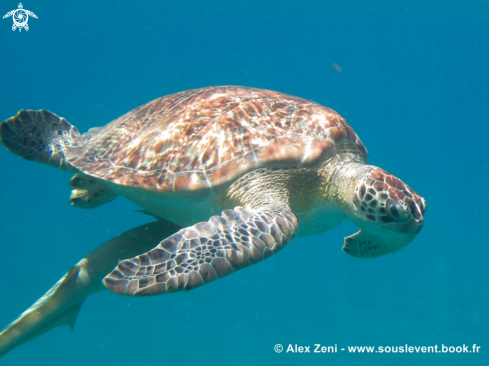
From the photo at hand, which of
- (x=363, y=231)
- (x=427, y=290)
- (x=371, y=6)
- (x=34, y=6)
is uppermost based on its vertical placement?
(x=371, y=6)

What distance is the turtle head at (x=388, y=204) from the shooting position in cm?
347

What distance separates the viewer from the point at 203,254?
298cm

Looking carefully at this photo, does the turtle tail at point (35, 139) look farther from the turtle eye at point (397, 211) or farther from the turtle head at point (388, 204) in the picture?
the turtle eye at point (397, 211)

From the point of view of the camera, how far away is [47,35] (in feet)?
139

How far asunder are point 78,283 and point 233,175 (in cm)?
275

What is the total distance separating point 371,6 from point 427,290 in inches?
1105

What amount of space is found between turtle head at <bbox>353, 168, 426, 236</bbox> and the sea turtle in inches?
0.4

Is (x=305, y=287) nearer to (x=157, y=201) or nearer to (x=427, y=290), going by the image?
(x=427, y=290)

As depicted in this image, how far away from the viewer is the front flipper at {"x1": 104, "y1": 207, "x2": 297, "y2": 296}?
2.73 meters

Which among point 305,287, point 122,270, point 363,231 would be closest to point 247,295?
point 305,287

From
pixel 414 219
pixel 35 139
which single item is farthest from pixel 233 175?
pixel 35 139

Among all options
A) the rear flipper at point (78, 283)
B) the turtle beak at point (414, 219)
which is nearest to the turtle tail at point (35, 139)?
the rear flipper at point (78, 283)
